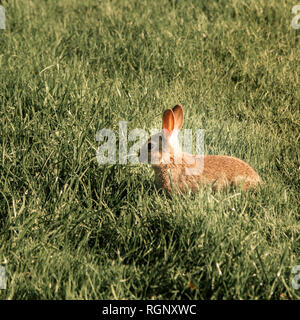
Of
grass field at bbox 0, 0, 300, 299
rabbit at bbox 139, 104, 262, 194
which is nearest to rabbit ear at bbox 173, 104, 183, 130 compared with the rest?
rabbit at bbox 139, 104, 262, 194

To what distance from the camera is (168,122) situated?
3156 mm

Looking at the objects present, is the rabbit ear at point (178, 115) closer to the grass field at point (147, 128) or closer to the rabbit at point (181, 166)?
the rabbit at point (181, 166)

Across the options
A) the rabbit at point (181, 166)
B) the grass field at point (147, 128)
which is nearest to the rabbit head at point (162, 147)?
the rabbit at point (181, 166)

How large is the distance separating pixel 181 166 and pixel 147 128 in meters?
0.51

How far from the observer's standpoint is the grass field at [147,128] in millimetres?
2426

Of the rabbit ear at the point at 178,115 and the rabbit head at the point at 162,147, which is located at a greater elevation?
the rabbit ear at the point at 178,115

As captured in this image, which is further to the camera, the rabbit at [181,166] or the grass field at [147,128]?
the rabbit at [181,166]

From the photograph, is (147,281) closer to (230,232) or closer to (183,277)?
(183,277)

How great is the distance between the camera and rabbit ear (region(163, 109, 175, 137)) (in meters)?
3.13

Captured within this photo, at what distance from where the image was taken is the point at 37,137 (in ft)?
10.6

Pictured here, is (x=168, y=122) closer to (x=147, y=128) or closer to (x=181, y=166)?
(x=181, y=166)

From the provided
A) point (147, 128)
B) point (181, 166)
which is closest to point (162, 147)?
point (181, 166)

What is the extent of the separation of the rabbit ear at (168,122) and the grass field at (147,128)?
315 millimetres

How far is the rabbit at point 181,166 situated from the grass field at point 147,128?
0.10 meters
